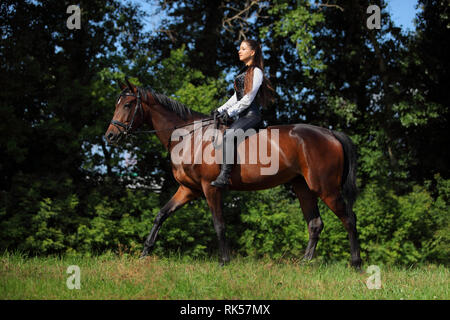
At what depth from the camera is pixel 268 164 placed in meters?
6.22

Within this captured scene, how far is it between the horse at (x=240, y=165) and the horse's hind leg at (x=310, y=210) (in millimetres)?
212

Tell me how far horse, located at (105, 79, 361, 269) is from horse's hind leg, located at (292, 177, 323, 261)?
8.3 inches

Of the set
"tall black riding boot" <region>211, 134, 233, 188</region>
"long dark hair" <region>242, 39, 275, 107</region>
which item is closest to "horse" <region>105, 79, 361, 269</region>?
"tall black riding boot" <region>211, 134, 233, 188</region>

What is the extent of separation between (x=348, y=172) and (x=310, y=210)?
0.85 m

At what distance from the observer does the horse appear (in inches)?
238

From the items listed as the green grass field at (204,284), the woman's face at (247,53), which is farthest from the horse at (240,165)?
the woman's face at (247,53)

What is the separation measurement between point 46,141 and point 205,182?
20.8 feet

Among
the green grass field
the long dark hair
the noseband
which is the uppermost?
the long dark hair

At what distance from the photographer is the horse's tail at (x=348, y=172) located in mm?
6426

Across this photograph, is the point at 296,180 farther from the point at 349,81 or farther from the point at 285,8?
the point at 349,81

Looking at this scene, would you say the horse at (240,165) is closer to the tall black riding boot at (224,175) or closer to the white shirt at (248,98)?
Answer: the tall black riding boot at (224,175)

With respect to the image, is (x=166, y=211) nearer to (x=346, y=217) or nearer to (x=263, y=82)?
(x=263, y=82)

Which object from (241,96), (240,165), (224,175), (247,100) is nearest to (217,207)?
(224,175)

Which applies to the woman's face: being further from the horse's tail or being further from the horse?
the horse's tail
